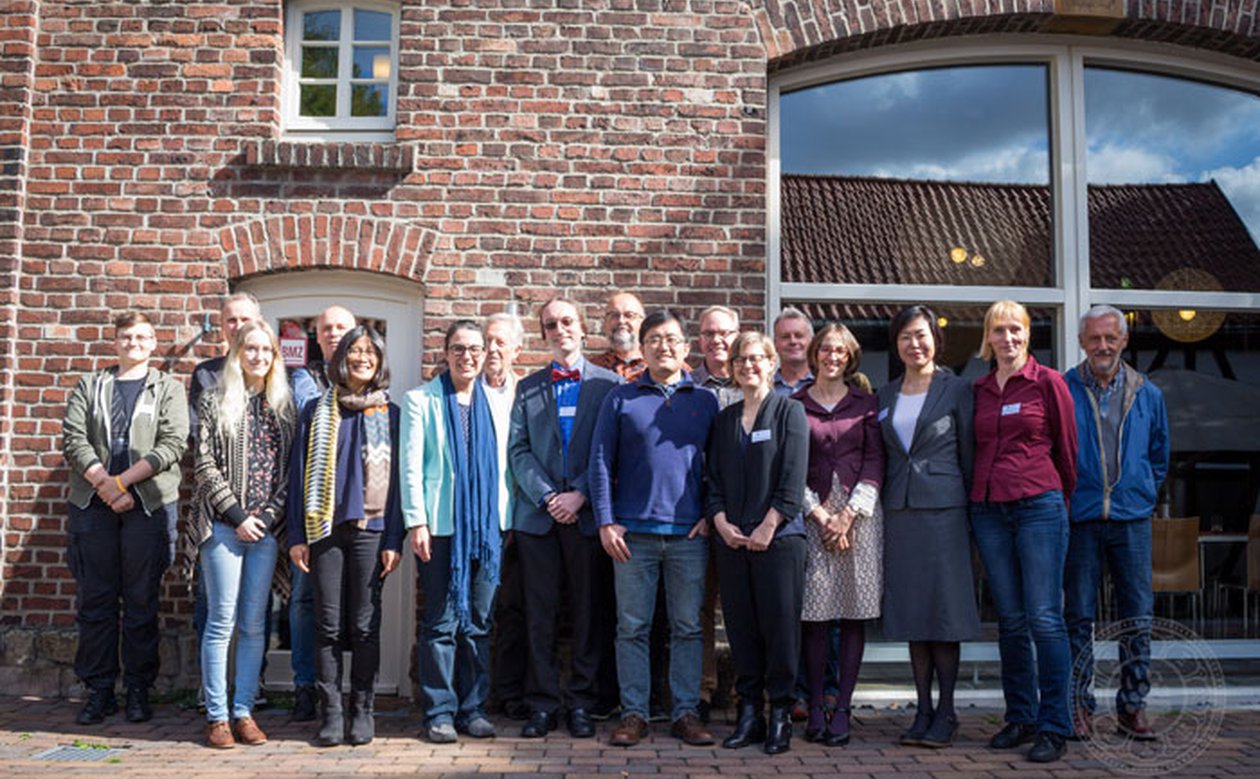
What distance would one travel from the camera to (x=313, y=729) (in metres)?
5.21

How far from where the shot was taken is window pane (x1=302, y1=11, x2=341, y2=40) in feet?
21.3

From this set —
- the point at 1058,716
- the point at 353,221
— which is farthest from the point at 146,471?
the point at 1058,716

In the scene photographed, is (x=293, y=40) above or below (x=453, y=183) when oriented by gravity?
above

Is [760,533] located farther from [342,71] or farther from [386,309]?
[342,71]

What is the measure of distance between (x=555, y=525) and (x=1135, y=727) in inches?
113

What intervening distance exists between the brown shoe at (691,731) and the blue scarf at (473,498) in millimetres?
1064

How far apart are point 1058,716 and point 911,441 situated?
4.38 feet

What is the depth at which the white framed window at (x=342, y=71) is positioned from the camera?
21.2 feet

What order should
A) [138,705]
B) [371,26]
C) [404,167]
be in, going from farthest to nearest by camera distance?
1. [371,26]
2. [404,167]
3. [138,705]

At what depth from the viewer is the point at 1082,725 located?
5031 mm

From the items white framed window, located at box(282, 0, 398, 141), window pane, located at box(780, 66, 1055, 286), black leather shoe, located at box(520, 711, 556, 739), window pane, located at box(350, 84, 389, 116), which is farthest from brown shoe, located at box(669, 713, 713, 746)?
window pane, located at box(350, 84, 389, 116)

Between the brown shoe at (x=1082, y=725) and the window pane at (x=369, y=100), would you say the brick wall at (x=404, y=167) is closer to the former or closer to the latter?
the window pane at (x=369, y=100)

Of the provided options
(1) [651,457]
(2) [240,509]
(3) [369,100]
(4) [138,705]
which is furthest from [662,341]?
(4) [138,705]

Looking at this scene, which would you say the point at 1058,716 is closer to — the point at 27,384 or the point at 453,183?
the point at 453,183
